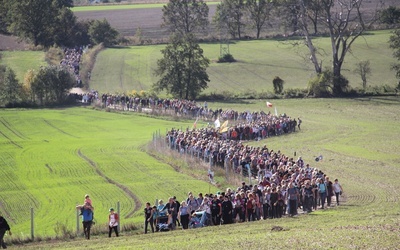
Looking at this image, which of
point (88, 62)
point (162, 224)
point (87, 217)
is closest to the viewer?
point (87, 217)

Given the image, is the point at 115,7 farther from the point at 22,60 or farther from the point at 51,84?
the point at 51,84

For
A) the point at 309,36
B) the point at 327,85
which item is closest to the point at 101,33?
the point at 309,36

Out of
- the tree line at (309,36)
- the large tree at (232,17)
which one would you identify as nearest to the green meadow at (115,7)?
the large tree at (232,17)

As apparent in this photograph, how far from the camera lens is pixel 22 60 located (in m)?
100

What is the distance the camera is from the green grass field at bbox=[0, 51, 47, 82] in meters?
92.9

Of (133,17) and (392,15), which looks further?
(133,17)

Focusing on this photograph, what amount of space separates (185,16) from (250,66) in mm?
35318

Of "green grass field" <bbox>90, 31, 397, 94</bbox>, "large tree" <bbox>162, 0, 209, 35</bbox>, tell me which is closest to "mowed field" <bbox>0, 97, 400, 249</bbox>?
"green grass field" <bbox>90, 31, 397, 94</bbox>

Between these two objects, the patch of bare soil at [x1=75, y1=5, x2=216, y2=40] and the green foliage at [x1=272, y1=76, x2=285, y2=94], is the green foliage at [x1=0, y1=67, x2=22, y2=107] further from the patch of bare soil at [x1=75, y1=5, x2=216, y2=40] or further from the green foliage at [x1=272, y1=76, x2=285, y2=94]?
the patch of bare soil at [x1=75, y1=5, x2=216, y2=40]

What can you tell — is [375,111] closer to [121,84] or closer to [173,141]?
[173,141]

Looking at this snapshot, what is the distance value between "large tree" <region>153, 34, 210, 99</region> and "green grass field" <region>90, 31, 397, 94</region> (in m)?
4.78

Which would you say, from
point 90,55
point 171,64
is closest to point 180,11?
point 90,55

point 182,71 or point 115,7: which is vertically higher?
point 115,7

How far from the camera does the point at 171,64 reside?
256ft
